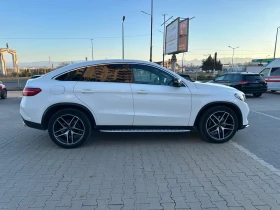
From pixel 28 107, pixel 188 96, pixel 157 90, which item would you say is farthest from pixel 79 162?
pixel 188 96

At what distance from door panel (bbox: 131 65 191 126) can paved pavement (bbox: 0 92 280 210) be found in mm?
579

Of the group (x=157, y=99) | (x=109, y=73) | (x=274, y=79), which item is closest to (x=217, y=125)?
(x=157, y=99)

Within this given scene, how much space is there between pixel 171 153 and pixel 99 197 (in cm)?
182

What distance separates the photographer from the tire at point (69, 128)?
436 centimetres

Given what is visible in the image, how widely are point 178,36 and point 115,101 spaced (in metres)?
23.8

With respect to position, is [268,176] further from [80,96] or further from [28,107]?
[28,107]

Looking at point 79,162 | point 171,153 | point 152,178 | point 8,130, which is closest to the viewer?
point 152,178

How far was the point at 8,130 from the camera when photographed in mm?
5867

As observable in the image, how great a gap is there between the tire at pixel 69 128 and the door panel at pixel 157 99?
1024 millimetres

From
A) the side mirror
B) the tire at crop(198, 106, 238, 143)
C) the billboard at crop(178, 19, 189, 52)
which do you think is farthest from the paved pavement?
the billboard at crop(178, 19, 189, 52)

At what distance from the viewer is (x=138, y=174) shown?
3.42 metres

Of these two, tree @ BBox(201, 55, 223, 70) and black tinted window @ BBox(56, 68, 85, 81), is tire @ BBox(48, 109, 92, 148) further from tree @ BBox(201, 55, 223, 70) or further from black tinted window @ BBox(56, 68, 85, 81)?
tree @ BBox(201, 55, 223, 70)

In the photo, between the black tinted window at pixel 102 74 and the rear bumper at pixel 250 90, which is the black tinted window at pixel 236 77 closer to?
the rear bumper at pixel 250 90

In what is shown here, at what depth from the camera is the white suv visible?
430 cm
